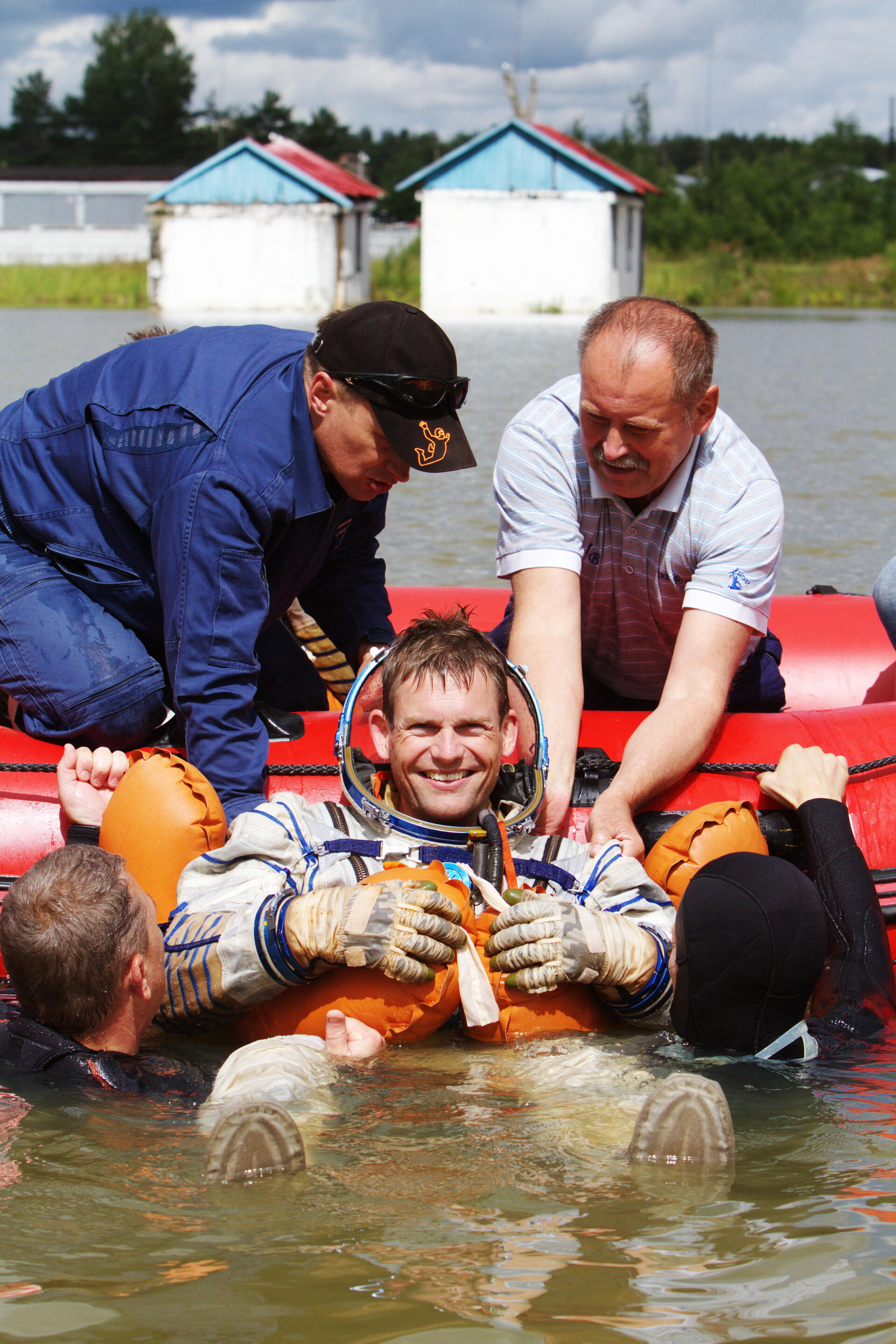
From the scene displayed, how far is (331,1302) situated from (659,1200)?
0.51 metres

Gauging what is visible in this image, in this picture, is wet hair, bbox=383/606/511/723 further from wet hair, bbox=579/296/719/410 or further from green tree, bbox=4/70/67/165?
green tree, bbox=4/70/67/165

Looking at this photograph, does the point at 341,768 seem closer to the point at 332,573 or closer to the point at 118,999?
the point at 118,999

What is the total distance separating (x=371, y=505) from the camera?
3539 millimetres

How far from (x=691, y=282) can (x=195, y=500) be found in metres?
39.9

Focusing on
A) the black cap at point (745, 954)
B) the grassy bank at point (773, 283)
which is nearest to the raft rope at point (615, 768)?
the black cap at point (745, 954)

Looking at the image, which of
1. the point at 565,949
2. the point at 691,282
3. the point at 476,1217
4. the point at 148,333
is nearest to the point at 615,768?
the point at 565,949

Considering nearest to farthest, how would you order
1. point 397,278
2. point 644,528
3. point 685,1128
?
point 685,1128 < point 644,528 < point 397,278

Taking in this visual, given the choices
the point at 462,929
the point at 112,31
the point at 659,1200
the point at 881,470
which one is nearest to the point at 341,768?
the point at 462,929

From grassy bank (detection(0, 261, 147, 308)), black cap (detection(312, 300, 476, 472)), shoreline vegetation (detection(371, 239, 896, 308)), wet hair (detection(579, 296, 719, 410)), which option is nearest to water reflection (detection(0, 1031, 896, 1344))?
black cap (detection(312, 300, 476, 472))

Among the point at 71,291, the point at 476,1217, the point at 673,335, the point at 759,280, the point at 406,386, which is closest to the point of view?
the point at 476,1217

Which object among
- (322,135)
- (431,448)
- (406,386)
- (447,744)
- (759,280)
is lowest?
(447,744)

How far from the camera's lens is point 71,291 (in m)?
34.2

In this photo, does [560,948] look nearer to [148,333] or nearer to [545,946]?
[545,946]

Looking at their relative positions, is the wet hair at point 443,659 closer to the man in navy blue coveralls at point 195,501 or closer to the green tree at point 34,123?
the man in navy blue coveralls at point 195,501
